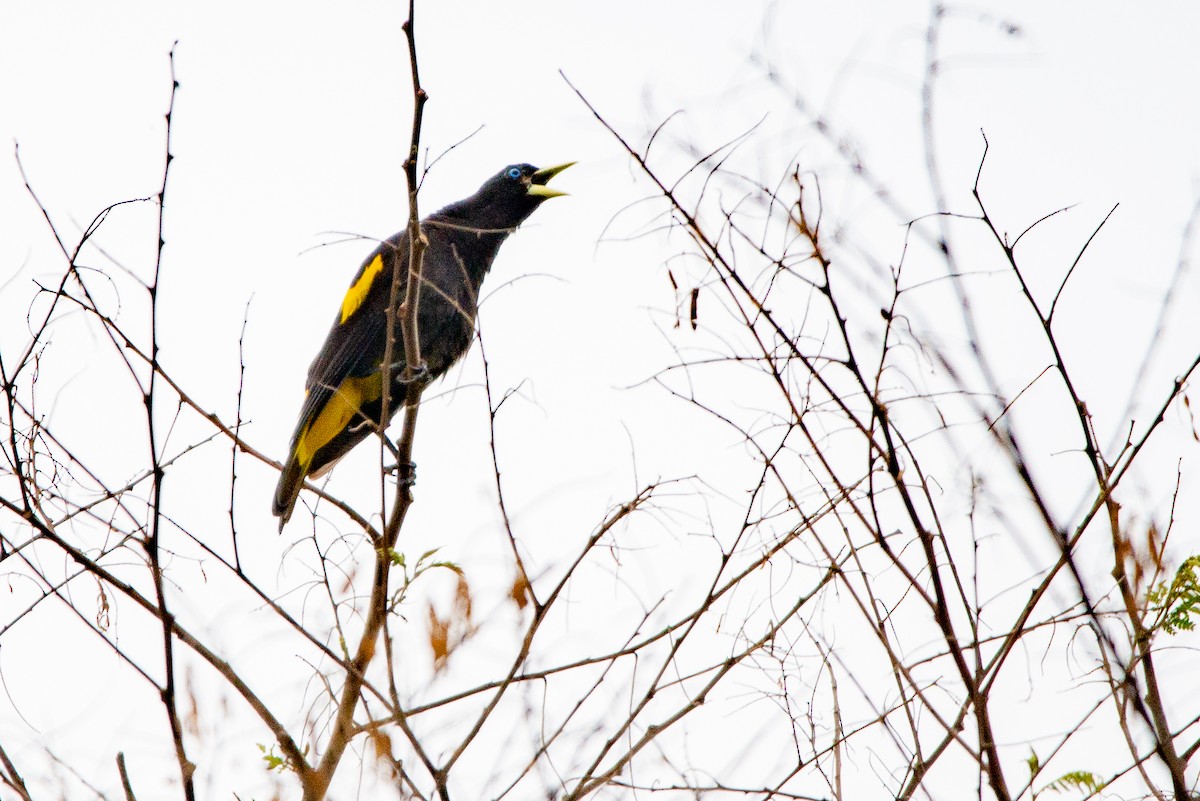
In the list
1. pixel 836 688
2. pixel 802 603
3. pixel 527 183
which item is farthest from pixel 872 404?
pixel 527 183

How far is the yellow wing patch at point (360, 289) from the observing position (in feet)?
Answer: 18.9

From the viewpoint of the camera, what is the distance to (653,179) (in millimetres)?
2336

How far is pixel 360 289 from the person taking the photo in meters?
5.81

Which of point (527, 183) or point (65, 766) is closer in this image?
point (65, 766)

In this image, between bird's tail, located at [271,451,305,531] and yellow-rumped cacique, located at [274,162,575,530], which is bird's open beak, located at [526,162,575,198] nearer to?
yellow-rumped cacique, located at [274,162,575,530]

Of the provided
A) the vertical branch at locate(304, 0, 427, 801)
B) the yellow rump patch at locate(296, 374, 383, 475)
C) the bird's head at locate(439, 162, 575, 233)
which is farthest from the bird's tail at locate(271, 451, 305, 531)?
the vertical branch at locate(304, 0, 427, 801)

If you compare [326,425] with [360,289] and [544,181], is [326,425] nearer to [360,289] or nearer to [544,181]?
[360,289]

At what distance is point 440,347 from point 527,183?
129 centimetres

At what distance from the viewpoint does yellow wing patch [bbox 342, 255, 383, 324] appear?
5.77 meters

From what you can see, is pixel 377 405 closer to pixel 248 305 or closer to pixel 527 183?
pixel 527 183

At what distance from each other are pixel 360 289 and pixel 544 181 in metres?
1.16

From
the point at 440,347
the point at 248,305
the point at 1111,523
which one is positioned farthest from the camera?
the point at 440,347

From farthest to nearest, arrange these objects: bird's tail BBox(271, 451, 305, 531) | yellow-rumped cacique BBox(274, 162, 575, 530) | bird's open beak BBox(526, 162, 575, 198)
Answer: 1. bird's open beak BBox(526, 162, 575, 198)
2. yellow-rumped cacique BBox(274, 162, 575, 530)
3. bird's tail BBox(271, 451, 305, 531)

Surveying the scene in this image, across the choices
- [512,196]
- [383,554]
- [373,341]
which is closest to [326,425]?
[373,341]
